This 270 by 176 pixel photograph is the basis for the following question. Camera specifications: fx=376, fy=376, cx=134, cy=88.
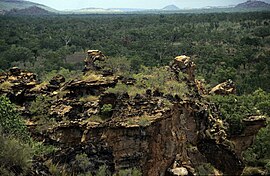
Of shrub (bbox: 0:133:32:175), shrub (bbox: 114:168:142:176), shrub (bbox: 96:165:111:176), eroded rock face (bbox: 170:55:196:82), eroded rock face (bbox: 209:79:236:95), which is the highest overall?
shrub (bbox: 0:133:32:175)

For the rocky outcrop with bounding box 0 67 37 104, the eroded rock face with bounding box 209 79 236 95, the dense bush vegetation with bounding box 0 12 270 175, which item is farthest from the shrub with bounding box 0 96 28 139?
the eroded rock face with bounding box 209 79 236 95

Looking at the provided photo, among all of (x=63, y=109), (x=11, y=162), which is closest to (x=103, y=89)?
(x=63, y=109)

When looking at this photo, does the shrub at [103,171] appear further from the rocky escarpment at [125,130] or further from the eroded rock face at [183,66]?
the eroded rock face at [183,66]

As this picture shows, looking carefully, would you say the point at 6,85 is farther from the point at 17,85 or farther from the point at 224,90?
A: the point at 224,90

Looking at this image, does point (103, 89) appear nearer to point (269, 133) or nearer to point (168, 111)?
point (168, 111)

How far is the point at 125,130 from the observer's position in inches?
874

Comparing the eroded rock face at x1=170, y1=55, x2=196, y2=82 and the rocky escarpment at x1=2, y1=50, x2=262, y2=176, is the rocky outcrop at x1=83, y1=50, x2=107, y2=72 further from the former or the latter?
the eroded rock face at x1=170, y1=55, x2=196, y2=82

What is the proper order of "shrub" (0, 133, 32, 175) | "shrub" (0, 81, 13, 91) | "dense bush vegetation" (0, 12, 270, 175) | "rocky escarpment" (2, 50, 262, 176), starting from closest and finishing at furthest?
"shrub" (0, 133, 32, 175) → "dense bush vegetation" (0, 12, 270, 175) → "rocky escarpment" (2, 50, 262, 176) → "shrub" (0, 81, 13, 91)

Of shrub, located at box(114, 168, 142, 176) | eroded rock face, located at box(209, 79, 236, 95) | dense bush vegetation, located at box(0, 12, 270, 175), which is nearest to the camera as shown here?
dense bush vegetation, located at box(0, 12, 270, 175)

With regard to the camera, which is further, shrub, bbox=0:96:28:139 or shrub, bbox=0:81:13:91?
shrub, bbox=0:81:13:91

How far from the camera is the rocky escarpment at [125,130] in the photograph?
2178cm

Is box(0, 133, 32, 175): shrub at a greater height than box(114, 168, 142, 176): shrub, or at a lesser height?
greater

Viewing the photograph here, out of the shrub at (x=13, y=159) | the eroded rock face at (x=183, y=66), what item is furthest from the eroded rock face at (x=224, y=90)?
the shrub at (x=13, y=159)

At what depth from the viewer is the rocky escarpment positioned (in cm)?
2178
